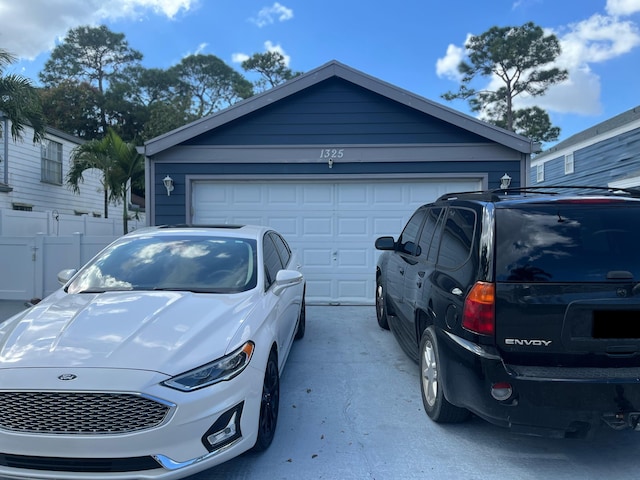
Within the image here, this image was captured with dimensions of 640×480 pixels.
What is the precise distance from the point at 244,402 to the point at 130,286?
156 centimetres

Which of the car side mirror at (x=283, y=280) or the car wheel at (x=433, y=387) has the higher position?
the car side mirror at (x=283, y=280)

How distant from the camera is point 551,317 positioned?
2.72 meters

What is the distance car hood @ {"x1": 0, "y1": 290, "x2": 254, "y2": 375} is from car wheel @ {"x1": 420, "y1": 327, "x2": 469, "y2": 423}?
4.81ft

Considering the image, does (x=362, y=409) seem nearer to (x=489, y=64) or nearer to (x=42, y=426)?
(x=42, y=426)

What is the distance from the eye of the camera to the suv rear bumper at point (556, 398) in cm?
264

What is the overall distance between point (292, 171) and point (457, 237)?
5466mm

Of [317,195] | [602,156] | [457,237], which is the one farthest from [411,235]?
[602,156]

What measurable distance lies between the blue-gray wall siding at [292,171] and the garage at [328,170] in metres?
0.02

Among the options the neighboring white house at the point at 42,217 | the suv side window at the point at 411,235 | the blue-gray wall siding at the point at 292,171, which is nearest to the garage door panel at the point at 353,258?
the blue-gray wall siding at the point at 292,171

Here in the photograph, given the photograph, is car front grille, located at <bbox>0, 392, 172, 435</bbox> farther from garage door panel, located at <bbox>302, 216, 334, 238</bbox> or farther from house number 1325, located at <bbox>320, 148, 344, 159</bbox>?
house number 1325, located at <bbox>320, 148, 344, 159</bbox>

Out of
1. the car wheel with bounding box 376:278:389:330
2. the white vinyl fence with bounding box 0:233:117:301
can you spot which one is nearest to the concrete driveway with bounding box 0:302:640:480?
the car wheel with bounding box 376:278:389:330

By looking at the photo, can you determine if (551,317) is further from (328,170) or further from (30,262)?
(30,262)

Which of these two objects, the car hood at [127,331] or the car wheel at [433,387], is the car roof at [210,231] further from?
the car wheel at [433,387]

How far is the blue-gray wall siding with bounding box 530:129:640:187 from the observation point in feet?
51.6
